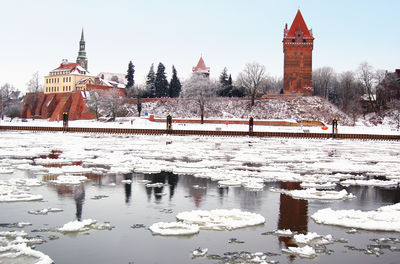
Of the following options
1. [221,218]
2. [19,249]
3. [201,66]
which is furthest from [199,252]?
[201,66]

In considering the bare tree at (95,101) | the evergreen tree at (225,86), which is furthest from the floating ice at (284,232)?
the evergreen tree at (225,86)

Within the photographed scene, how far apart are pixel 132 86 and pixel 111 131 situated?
4193 cm

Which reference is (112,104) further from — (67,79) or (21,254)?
(21,254)

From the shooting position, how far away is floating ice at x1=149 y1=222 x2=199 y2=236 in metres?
8.10

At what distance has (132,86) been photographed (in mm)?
92125

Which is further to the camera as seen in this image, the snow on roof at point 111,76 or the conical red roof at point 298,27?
the snow on roof at point 111,76

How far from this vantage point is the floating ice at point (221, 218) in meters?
8.66

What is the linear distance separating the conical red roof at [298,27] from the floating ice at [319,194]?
73088 mm

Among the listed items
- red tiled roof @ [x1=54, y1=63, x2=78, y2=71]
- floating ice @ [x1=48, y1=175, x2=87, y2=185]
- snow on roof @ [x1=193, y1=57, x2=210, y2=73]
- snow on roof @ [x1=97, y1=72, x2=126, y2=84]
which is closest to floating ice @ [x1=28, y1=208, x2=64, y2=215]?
floating ice @ [x1=48, y1=175, x2=87, y2=185]

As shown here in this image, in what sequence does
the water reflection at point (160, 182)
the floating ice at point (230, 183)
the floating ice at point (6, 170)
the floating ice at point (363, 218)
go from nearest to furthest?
the floating ice at point (363, 218) → the water reflection at point (160, 182) → the floating ice at point (230, 183) → the floating ice at point (6, 170)

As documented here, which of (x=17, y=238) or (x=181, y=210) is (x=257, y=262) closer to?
(x=181, y=210)

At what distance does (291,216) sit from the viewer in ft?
31.3

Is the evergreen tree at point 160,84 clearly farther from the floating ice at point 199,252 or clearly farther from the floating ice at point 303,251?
the floating ice at point 303,251

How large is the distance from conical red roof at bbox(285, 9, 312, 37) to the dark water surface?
236 feet
